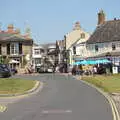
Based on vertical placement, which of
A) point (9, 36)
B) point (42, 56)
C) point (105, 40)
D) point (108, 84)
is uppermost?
Answer: point (9, 36)

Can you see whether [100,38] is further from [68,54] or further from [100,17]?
[68,54]

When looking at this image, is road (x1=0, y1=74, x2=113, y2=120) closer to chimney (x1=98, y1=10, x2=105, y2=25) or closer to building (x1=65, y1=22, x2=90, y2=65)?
chimney (x1=98, y1=10, x2=105, y2=25)

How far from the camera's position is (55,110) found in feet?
78.9

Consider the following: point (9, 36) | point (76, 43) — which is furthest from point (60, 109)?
point (76, 43)

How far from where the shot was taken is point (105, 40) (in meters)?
88.4

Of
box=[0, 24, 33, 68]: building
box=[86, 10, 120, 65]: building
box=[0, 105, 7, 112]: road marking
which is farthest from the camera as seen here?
box=[0, 24, 33, 68]: building

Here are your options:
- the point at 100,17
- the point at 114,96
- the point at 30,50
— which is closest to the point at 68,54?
the point at 30,50

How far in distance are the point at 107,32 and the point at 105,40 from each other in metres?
1.58

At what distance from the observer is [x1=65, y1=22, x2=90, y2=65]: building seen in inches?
4072

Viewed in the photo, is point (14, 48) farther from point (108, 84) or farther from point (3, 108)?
point (3, 108)

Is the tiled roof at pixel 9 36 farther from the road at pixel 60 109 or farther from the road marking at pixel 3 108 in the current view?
the road marking at pixel 3 108

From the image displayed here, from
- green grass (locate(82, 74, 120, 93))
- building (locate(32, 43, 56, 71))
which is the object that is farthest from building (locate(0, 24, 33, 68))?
green grass (locate(82, 74, 120, 93))

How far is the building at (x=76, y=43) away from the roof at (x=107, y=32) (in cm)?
750

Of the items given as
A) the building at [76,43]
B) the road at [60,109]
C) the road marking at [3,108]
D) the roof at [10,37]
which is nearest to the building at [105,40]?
the building at [76,43]
